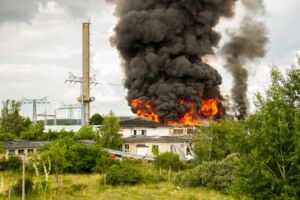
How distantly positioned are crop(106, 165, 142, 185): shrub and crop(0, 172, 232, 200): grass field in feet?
1.79

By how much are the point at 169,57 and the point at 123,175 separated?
1234 inches

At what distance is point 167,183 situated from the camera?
84.7ft

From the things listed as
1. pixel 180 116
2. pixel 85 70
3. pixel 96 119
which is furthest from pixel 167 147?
pixel 96 119

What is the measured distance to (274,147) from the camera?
1170 cm

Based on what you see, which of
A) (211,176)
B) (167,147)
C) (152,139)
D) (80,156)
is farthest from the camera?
(152,139)

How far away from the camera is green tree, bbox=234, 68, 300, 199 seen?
37.4 ft

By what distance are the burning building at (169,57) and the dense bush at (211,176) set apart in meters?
26.1

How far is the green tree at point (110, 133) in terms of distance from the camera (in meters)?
39.8

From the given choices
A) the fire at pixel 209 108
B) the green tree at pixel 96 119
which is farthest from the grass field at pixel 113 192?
the green tree at pixel 96 119

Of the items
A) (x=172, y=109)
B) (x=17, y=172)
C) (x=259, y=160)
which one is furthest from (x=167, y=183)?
(x=172, y=109)

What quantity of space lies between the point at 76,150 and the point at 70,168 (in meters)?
1.31

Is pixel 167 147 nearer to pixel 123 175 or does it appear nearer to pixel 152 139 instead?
pixel 152 139

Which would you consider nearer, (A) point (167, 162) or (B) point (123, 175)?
(B) point (123, 175)

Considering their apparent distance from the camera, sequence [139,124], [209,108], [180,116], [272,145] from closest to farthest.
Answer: [272,145] < [139,124] < [180,116] < [209,108]
